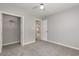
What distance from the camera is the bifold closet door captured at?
12.5 feet

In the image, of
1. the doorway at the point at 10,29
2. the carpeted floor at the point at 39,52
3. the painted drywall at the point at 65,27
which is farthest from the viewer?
the doorway at the point at 10,29

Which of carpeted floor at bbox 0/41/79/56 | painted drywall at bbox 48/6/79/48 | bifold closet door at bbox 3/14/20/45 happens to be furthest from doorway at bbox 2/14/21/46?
painted drywall at bbox 48/6/79/48

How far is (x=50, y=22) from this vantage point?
475cm

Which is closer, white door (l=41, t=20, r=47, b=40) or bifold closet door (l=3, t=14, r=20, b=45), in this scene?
bifold closet door (l=3, t=14, r=20, b=45)

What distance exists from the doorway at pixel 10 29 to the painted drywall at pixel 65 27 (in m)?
2.81

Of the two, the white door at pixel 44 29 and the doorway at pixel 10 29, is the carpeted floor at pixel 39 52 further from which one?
the white door at pixel 44 29

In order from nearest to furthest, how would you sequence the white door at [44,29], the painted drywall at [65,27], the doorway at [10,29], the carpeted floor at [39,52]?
the carpeted floor at [39,52] < the painted drywall at [65,27] < the doorway at [10,29] < the white door at [44,29]

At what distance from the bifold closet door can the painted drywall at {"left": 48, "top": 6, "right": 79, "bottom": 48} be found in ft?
9.23

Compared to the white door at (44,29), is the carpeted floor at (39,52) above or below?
below

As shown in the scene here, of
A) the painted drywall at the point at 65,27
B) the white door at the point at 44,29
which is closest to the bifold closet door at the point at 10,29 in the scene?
the white door at the point at 44,29

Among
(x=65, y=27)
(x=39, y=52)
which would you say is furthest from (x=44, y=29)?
(x=39, y=52)

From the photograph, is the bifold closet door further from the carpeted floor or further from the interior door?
the interior door

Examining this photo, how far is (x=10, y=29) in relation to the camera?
407 cm

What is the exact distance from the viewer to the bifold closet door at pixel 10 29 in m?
3.81
